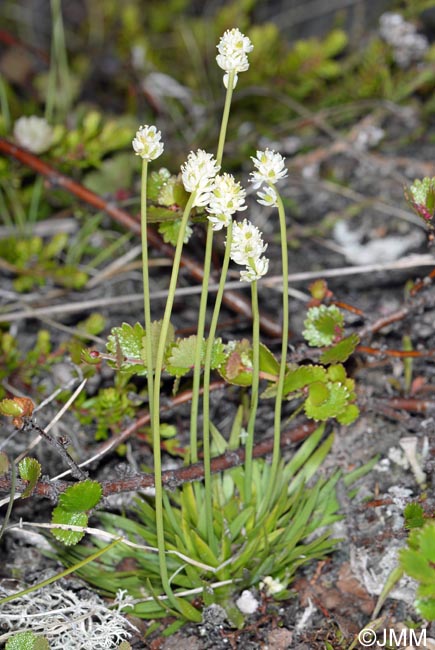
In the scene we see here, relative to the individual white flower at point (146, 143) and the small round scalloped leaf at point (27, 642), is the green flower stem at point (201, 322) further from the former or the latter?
the small round scalloped leaf at point (27, 642)

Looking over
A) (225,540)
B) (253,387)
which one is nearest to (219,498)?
(225,540)

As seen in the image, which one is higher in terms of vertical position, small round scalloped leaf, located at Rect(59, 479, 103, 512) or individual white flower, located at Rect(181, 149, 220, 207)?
individual white flower, located at Rect(181, 149, 220, 207)

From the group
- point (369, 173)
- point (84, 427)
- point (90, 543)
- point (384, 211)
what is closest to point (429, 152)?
point (369, 173)

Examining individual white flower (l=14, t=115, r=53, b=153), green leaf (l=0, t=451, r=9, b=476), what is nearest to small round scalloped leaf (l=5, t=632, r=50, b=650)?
green leaf (l=0, t=451, r=9, b=476)

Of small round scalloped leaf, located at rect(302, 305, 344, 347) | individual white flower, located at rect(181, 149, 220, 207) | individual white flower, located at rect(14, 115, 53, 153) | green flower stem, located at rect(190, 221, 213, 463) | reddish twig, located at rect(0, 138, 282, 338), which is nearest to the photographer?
individual white flower, located at rect(181, 149, 220, 207)

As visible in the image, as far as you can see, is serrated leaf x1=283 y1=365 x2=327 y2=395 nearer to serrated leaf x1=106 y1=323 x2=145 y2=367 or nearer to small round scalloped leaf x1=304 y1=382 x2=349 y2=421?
small round scalloped leaf x1=304 y1=382 x2=349 y2=421

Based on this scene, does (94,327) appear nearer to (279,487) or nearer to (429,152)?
(279,487)
